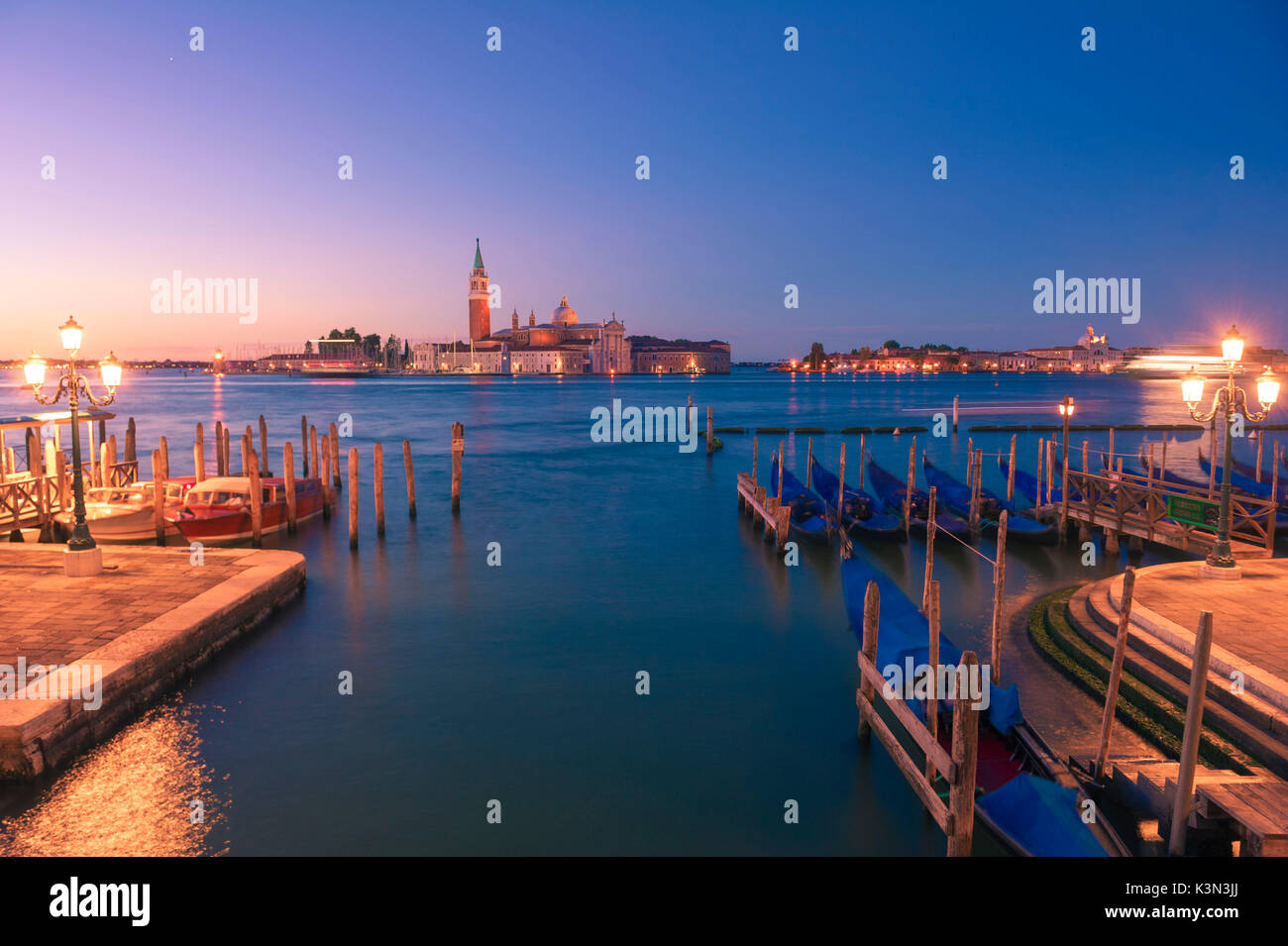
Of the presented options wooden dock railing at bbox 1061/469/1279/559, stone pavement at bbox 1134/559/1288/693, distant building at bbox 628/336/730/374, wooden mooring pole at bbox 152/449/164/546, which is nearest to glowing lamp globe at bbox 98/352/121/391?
wooden mooring pole at bbox 152/449/164/546

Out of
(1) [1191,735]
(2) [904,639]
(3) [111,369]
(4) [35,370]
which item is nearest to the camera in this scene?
(1) [1191,735]

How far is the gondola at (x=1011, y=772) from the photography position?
4.61 m

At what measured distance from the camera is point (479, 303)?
5881 inches

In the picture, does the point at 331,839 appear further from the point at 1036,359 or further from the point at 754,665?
the point at 1036,359

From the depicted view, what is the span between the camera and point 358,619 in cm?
1103

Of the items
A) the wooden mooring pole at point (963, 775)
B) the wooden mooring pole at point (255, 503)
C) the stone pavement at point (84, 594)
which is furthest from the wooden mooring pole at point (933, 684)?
the wooden mooring pole at point (255, 503)

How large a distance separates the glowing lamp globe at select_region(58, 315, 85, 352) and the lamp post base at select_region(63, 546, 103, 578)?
2.35 meters

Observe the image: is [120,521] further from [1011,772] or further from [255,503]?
[1011,772]

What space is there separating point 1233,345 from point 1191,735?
6.25 m

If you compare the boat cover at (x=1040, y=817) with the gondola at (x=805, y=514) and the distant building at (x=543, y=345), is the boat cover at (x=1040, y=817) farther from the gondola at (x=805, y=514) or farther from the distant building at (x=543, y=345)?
the distant building at (x=543, y=345)

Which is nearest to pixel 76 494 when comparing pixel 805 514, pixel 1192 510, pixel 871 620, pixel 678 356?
pixel 871 620

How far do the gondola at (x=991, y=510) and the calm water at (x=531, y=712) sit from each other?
36cm
